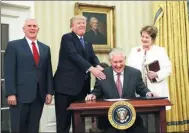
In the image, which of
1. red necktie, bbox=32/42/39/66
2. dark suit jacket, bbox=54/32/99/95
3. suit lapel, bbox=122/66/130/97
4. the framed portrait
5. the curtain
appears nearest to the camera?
suit lapel, bbox=122/66/130/97

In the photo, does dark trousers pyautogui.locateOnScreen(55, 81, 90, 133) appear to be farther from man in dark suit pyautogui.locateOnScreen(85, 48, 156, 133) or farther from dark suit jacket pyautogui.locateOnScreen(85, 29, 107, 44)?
dark suit jacket pyautogui.locateOnScreen(85, 29, 107, 44)

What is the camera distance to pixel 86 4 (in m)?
4.98

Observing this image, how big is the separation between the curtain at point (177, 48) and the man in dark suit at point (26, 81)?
2835mm

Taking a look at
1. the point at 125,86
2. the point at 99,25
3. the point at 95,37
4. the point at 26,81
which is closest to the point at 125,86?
the point at 125,86

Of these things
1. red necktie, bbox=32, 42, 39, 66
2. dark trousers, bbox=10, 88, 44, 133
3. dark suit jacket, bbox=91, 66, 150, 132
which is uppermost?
red necktie, bbox=32, 42, 39, 66

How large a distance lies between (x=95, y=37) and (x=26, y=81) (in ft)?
7.84

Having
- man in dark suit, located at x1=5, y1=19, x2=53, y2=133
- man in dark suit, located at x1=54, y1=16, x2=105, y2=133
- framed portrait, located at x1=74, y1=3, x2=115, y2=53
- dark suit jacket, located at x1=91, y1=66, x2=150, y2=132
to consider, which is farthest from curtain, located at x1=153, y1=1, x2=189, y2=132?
man in dark suit, located at x1=5, y1=19, x2=53, y2=133

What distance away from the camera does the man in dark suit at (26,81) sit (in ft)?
9.46

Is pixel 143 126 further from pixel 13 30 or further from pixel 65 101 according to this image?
pixel 13 30

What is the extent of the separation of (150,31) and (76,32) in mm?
825

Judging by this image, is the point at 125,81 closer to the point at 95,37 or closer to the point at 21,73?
the point at 21,73

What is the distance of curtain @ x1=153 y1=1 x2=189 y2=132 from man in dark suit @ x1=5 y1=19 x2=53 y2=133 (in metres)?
2.83

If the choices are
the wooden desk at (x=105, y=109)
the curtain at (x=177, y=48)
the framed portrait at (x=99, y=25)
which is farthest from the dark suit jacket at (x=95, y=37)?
the wooden desk at (x=105, y=109)

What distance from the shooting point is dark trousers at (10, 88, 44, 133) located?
9.53 feet
